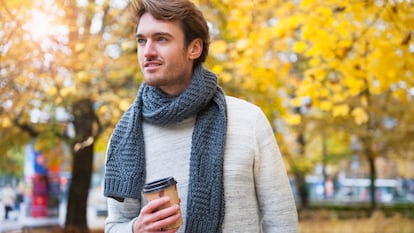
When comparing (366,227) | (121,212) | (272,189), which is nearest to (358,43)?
(272,189)

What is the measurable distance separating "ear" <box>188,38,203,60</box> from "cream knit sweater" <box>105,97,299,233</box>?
0.24 metres

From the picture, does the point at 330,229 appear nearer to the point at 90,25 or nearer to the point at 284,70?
the point at 284,70

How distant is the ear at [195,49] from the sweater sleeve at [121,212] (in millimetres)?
585

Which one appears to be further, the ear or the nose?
the ear

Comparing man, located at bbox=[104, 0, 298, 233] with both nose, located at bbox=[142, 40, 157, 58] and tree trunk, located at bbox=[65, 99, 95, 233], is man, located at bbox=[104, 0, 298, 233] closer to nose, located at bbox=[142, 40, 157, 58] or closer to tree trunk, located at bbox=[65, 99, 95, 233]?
nose, located at bbox=[142, 40, 157, 58]

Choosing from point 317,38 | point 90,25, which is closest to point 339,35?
point 317,38

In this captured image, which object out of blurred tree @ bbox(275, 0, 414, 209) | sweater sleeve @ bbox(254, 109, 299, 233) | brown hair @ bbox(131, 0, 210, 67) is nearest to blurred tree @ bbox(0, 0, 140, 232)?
blurred tree @ bbox(275, 0, 414, 209)

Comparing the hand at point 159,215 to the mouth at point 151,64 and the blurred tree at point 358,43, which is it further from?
the blurred tree at point 358,43

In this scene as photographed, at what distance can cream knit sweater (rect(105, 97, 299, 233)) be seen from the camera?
6.91 feet

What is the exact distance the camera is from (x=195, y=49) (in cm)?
227

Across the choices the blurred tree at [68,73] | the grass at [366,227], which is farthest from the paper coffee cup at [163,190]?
the grass at [366,227]

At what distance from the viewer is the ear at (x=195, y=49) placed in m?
2.24

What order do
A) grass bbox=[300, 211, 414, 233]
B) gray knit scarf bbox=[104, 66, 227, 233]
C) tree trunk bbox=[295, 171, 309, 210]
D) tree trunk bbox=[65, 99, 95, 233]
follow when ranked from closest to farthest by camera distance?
gray knit scarf bbox=[104, 66, 227, 233] → tree trunk bbox=[65, 99, 95, 233] → grass bbox=[300, 211, 414, 233] → tree trunk bbox=[295, 171, 309, 210]

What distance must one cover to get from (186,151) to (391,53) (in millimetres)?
4449
